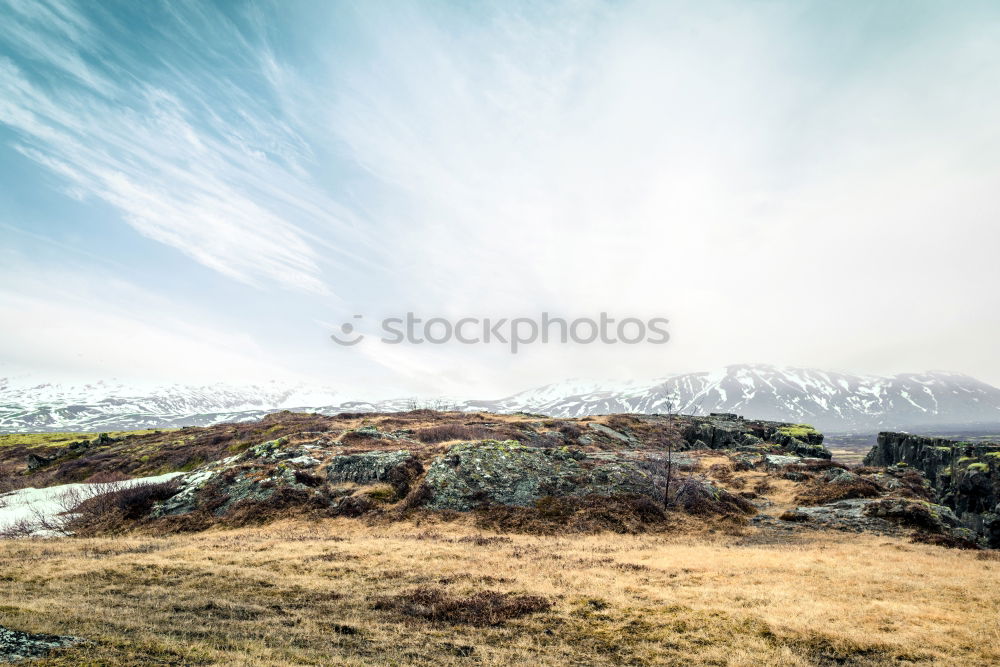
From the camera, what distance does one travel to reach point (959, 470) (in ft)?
190

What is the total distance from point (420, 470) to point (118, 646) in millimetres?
26426

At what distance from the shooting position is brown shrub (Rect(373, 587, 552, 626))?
524 inches

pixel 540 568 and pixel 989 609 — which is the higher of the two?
pixel 989 609

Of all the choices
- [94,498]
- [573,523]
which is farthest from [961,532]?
[94,498]

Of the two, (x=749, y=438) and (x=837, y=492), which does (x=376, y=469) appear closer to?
(x=837, y=492)

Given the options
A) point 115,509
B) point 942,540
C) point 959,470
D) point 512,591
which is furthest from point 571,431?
point 959,470

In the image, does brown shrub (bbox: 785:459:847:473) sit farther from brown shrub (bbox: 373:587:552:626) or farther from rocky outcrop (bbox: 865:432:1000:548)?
brown shrub (bbox: 373:587:552:626)

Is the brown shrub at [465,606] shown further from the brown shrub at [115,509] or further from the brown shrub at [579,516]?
the brown shrub at [115,509]

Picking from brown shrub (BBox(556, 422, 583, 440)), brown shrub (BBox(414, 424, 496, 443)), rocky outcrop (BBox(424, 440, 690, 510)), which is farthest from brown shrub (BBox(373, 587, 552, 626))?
brown shrub (BBox(556, 422, 583, 440))

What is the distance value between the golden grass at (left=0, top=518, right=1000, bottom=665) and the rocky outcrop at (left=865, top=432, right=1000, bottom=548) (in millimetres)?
22798

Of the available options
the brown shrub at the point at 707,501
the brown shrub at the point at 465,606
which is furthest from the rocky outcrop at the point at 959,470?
the brown shrub at the point at 465,606

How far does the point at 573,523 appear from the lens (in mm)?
28766

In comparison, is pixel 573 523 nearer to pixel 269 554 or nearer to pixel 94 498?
pixel 269 554

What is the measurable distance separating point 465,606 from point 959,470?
76.3m
